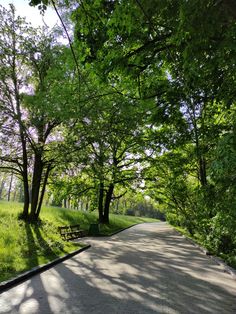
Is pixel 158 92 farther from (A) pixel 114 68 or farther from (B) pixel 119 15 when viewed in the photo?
(B) pixel 119 15

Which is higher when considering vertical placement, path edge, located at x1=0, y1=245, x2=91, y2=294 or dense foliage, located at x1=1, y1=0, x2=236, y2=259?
dense foliage, located at x1=1, y1=0, x2=236, y2=259

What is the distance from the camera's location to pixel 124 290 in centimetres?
687

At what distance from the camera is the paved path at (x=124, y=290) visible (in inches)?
220

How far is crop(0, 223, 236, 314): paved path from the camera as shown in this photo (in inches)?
220

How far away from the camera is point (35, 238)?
1392 centimetres

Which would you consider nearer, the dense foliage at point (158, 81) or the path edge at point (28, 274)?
the dense foliage at point (158, 81)

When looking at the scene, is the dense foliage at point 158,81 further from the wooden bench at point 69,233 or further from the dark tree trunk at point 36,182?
Answer: the wooden bench at point 69,233

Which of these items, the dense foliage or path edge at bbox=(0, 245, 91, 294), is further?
path edge at bbox=(0, 245, 91, 294)

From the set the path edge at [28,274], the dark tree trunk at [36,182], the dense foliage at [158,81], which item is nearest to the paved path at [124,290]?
the path edge at [28,274]

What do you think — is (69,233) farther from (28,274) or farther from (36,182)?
(28,274)

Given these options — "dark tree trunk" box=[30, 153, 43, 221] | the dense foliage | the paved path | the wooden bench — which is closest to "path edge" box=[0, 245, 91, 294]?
the paved path

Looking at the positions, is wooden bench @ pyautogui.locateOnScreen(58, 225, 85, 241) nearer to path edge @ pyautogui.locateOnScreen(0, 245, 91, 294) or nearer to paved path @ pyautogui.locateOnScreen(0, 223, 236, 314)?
path edge @ pyautogui.locateOnScreen(0, 245, 91, 294)

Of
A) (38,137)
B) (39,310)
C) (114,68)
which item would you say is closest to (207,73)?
(114,68)

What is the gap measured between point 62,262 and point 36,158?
10697 millimetres
